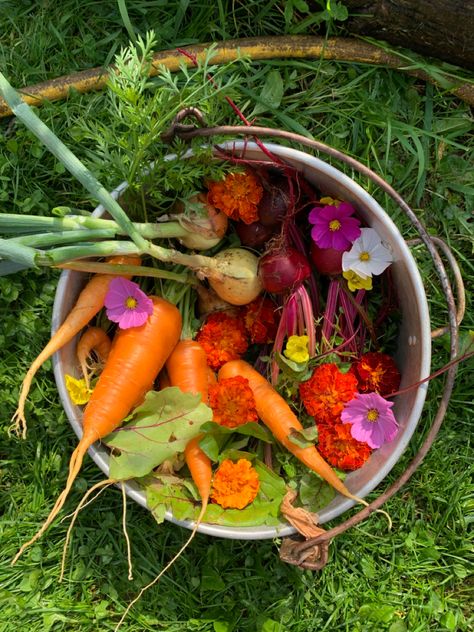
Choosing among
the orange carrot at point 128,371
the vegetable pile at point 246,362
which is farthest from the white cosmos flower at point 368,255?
the orange carrot at point 128,371

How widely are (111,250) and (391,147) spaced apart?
2.23 feet

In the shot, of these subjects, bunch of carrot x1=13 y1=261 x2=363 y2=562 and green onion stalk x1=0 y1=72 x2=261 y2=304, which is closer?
green onion stalk x1=0 y1=72 x2=261 y2=304

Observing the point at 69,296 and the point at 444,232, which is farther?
the point at 444,232

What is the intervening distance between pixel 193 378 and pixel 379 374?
0.37 metres

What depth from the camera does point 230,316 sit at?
1.36 m

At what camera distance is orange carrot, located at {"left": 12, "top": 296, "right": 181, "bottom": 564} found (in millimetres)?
1234

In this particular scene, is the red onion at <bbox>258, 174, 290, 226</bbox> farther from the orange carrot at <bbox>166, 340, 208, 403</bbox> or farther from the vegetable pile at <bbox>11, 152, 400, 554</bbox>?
the orange carrot at <bbox>166, 340, 208, 403</bbox>

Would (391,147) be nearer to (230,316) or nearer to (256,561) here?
(230,316)

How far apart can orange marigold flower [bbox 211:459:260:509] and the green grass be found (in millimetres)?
297

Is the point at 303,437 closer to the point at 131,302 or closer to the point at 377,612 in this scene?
the point at 131,302

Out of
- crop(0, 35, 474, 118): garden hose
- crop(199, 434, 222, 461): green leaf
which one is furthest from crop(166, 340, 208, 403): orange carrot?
crop(0, 35, 474, 118): garden hose

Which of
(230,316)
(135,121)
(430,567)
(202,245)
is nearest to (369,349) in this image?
(230,316)

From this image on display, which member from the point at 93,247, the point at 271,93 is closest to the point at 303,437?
the point at 93,247

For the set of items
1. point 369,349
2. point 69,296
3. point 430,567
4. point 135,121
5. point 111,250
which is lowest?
point 430,567
